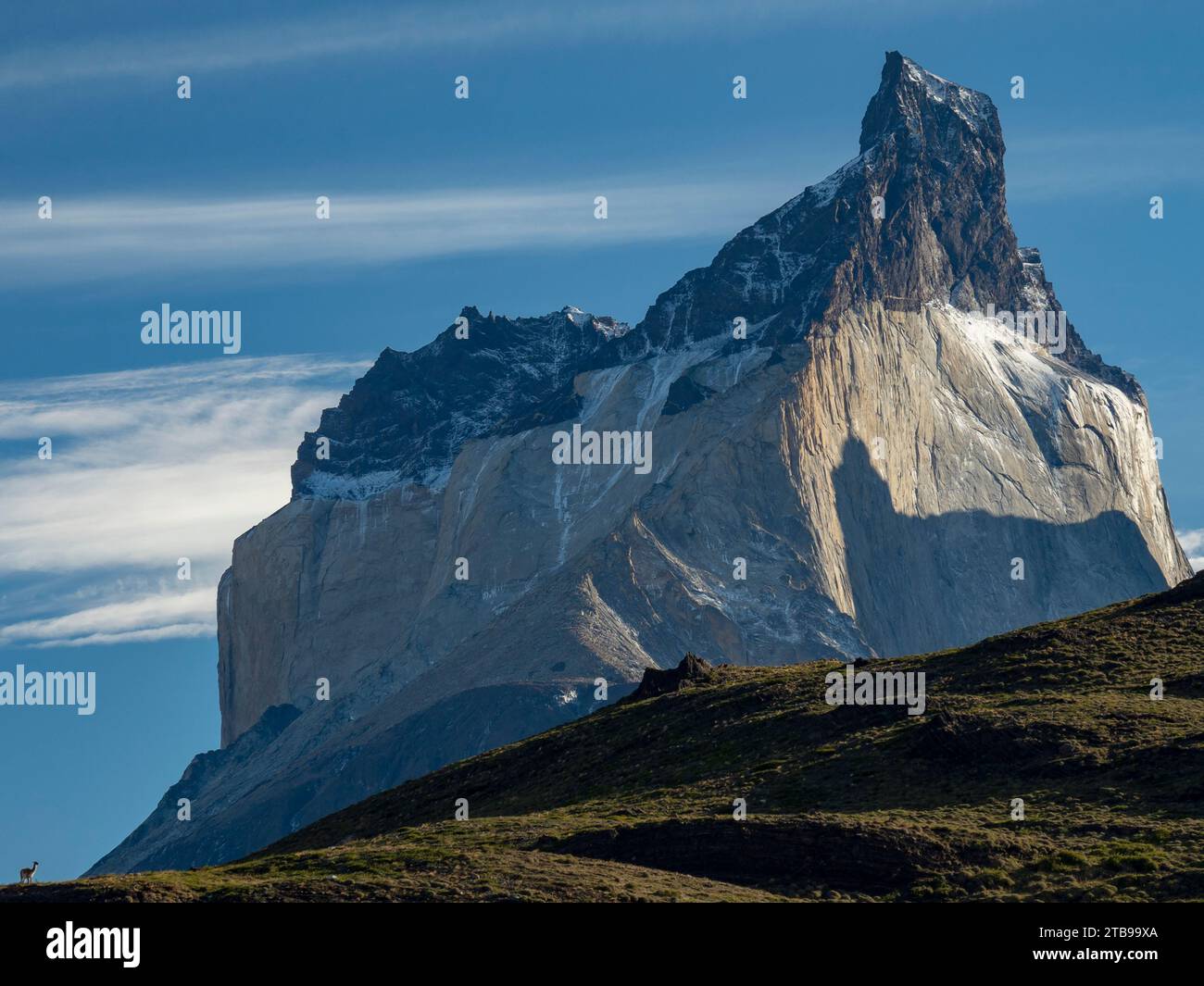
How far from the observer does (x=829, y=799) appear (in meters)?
117

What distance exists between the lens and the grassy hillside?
10056cm

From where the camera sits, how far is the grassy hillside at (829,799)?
100562mm
